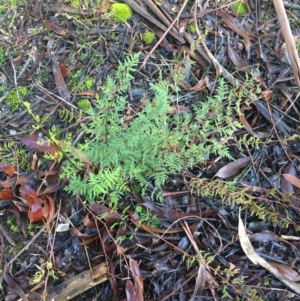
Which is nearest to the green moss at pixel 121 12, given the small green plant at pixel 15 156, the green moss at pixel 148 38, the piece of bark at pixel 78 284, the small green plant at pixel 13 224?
the green moss at pixel 148 38

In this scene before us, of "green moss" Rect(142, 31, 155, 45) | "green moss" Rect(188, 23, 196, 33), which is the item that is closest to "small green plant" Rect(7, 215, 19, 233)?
"green moss" Rect(142, 31, 155, 45)

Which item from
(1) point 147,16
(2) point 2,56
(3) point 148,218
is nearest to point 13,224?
(3) point 148,218

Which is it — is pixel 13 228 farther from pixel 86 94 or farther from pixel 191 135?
pixel 191 135

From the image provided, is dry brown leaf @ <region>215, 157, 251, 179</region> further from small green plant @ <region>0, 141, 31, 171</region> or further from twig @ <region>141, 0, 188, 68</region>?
small green plant @ <region>0, 141, 31, 171</region>

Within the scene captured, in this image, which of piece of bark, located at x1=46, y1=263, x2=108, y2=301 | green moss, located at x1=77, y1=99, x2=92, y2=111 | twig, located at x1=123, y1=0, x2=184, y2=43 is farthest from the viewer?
twig, located at x1=123, y1=0, x2=184, y2=43

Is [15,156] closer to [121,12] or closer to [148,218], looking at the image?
[148,218]

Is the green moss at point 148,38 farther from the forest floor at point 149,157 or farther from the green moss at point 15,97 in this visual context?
the green moss at point 15,97

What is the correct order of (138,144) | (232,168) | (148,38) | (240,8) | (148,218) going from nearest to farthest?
(138,144)
(148,218)
(232,168)
(148,38)
(240,8)

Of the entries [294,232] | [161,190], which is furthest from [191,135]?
[294,232]
